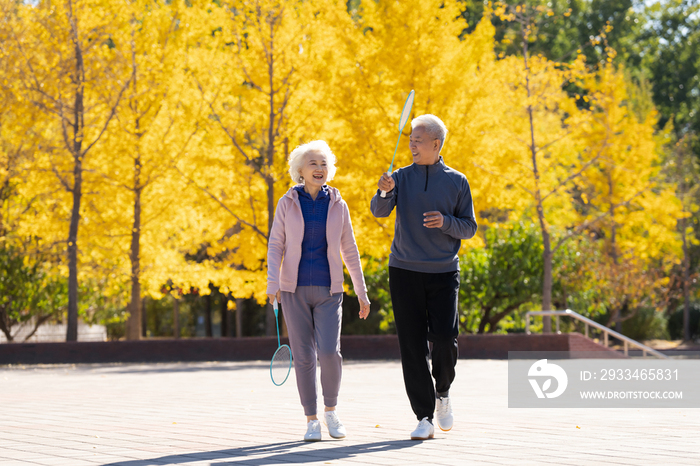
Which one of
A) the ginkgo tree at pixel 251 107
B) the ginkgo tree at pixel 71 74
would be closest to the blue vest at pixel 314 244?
the ginkgo tree at pixel 251 107

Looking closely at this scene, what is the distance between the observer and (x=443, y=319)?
5.55 metres

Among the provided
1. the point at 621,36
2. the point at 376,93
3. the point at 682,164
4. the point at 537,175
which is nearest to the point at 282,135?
the point at 376,93

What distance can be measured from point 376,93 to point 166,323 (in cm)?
2518

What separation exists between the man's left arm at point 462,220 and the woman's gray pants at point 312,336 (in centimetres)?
84

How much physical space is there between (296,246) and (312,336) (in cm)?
60

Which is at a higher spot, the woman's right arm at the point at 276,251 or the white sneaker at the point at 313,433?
the woman's right arm at the point at 276,251

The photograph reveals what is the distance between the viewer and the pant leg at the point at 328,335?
552 centimetres

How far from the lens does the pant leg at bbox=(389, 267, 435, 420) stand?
5539 mm

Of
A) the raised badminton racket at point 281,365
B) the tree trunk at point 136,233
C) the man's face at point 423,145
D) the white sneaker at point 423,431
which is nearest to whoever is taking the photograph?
the white sneaker at point 423,431

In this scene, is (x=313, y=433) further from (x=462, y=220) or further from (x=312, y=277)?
(x=462, y=220)

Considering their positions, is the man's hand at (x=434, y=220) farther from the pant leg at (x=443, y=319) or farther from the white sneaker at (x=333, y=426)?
the white sneaker at (x=333, y=426)

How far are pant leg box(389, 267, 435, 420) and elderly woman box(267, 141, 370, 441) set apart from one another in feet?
0.79

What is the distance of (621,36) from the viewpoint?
49.3 metres

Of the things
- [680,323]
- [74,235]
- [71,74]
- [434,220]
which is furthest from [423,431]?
[680,323]
